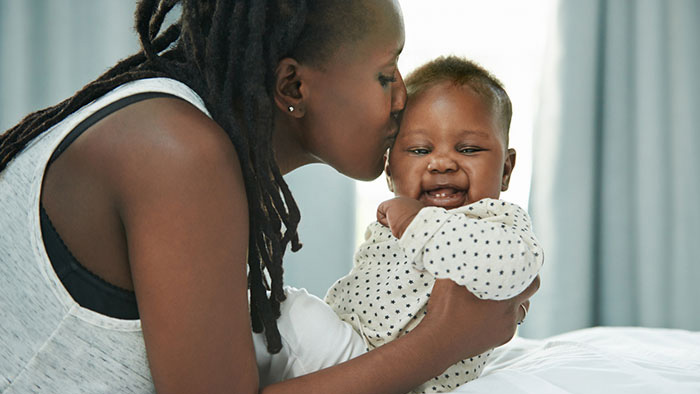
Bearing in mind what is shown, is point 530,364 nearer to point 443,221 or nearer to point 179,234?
point 443,221

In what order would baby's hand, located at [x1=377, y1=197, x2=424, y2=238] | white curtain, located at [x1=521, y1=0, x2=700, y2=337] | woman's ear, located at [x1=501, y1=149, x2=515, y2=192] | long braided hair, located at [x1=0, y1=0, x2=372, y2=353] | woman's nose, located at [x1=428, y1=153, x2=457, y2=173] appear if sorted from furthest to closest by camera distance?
white curtain, located at [x1=521, y1=0, x2=700, y2=337], woman's ear, located at [x1=501, y1=149, x2=515, y2=192], woman's nose, located at [x1=428, y1=153, x2=457, y2=173], baby's hand, located at [x1=377, y1=197, x2=424, y2=238], long braided hair, located at [x1=0, y1=0, x2=372, y2=353]

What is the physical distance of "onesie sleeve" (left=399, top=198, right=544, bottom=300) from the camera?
2.83ft

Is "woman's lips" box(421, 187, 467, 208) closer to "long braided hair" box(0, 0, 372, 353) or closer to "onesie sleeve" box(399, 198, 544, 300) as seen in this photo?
"onesie sleeve" box(399, 198, 544, 300)

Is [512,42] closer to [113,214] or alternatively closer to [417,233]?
[417,233]

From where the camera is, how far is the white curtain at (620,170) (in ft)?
7.67

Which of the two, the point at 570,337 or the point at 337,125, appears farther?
the point at 570,337

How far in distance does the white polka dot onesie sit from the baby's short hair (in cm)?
30

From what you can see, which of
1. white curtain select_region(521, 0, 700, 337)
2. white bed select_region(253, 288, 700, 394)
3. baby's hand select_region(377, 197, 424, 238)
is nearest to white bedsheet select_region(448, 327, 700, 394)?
white bed select_region(253, 288, 700, 394)

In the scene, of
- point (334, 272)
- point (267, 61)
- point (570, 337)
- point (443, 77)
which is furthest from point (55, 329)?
point (334, 272)

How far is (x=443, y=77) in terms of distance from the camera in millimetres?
1282

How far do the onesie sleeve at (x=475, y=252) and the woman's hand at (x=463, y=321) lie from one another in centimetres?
3

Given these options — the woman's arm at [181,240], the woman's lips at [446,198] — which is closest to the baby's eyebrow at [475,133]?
the woman's lips at [446,198]

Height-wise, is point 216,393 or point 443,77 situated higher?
point 443,77

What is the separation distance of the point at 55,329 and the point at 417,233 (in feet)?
1.73
